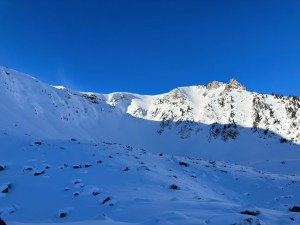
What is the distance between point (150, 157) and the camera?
26062 millimetres

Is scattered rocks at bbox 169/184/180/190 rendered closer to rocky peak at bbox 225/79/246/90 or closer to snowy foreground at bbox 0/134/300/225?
snowy foreground at bbox 0/134/300/225

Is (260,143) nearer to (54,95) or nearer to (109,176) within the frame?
(54,95)

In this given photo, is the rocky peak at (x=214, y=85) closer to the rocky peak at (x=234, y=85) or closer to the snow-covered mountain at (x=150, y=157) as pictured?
the snow-covered mountain at (x=150, y=157)

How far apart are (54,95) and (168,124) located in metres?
29.7

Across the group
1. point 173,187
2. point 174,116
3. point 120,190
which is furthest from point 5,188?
point 174,116

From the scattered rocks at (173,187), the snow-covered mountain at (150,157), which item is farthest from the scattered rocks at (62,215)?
the scattered rocks at (173,187)

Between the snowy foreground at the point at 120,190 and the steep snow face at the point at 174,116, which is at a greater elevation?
the steep snow face at the point at 174,116

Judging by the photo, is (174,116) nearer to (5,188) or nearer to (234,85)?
(234,85)

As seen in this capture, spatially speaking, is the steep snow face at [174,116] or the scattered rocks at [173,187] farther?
the steep snow face at [174,116]

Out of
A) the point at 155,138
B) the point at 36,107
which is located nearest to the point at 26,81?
the point at 36,107

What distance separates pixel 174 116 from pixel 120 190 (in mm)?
73541

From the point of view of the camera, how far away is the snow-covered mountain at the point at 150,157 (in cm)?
1157

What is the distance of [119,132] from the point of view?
262 ft

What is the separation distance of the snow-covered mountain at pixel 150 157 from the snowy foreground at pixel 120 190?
5 centimetres
